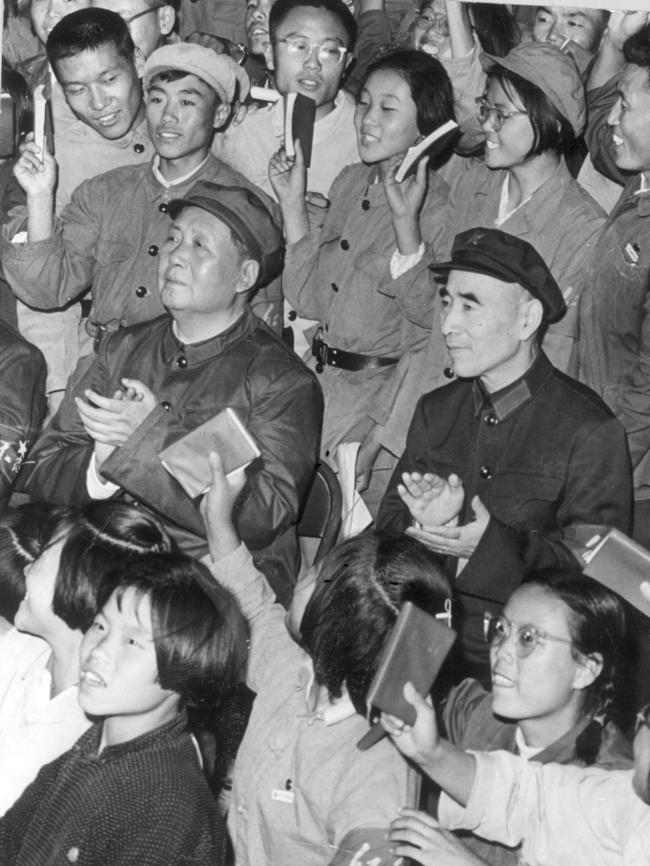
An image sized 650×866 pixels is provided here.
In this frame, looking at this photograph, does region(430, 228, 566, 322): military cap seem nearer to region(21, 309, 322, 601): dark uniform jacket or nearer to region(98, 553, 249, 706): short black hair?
region(21, 309, 322, 601): dark uniform jacket

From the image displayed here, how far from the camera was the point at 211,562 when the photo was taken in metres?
2.40

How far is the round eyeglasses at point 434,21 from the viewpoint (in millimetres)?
2650

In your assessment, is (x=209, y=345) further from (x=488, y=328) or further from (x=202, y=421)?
(x=488, y=328)

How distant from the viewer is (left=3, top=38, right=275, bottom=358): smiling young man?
2734mm

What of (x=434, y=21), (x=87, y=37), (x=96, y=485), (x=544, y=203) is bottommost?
(x=96, y=485)

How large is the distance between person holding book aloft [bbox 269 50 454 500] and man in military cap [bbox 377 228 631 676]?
7.6 inches

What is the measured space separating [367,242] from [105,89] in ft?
1.63

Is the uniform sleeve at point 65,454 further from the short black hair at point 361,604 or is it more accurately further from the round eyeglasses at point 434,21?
the round eyeglasses at point 434,21

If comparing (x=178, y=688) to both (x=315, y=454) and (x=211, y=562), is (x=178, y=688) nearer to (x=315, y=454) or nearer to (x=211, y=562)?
(x=211, y=562)

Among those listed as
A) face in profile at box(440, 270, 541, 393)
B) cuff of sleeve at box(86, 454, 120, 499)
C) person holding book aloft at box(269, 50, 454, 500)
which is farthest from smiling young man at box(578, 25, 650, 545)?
cuff of sleeve at box(86, 454, 120, 499)

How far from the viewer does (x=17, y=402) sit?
2723 millimetres

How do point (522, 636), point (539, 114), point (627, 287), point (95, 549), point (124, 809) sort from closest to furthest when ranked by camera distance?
point (124, 809) < point (522, 636) < point (95, 549) < point (627, 287) < point (539, 114)

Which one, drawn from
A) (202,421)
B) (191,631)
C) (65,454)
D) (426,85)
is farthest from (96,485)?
(426,85)

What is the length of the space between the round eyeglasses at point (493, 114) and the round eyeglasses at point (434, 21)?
0.15m
